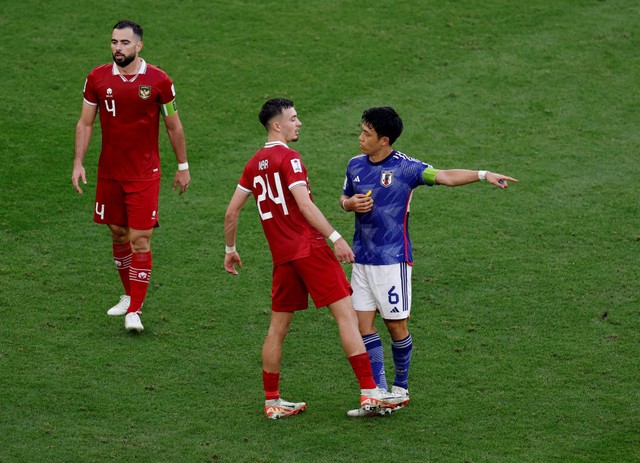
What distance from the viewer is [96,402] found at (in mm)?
6984

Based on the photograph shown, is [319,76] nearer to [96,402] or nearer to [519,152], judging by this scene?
[519,152]

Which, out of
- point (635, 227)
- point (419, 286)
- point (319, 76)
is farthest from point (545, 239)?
point (319, 76)

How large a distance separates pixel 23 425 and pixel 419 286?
3846 mm

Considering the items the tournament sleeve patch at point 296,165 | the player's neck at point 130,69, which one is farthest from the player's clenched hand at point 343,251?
the player's neck at point 130,69

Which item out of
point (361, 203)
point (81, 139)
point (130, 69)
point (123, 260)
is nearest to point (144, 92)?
point (130, 69)

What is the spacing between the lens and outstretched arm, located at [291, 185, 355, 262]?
21.3 ft

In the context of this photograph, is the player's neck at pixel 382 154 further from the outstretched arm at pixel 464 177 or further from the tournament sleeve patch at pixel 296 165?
the tournament sleeve patch at pixel 296 165

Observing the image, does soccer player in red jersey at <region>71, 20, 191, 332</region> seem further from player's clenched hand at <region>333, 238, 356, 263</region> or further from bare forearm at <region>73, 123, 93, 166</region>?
player's clenched hand at <region>333, 238, 356, 263</region>

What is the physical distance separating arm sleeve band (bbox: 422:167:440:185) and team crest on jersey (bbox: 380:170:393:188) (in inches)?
8.9

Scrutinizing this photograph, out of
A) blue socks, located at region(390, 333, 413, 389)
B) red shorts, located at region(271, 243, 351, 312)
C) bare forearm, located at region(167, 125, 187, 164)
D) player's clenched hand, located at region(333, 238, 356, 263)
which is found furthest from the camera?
bare forearm, located at region(167, 125, 187, 164)

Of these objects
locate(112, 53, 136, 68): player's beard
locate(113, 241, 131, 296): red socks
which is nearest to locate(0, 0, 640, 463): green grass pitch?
locate(113, 241, 131, 296): red socks

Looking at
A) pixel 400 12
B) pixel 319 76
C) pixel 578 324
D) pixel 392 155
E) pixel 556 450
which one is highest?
pixel 400 12

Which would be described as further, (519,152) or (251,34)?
(251,34)

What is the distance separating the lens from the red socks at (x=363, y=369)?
6672mm
